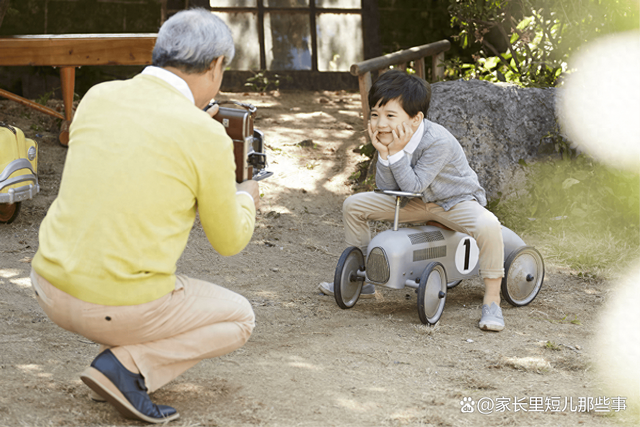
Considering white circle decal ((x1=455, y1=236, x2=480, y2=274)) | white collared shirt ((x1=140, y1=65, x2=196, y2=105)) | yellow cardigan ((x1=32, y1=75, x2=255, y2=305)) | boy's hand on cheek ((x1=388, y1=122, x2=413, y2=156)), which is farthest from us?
white circle decal ((x1=455, y1=236, x2=480, y2=274))

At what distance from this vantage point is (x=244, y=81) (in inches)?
324

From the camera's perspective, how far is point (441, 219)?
349 cm

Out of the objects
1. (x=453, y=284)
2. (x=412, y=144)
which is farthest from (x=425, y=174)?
(x=453, y=284)

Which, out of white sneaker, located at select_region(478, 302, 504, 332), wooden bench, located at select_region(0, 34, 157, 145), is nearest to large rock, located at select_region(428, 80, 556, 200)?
white sneaker, located at select_region(478, 302, 504, 332)

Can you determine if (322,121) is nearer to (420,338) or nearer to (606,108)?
(606,108)

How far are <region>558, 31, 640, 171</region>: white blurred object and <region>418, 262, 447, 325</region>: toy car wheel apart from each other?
2.53 metres

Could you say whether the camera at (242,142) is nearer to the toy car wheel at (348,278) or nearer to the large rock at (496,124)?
the toy car wheel at (348,278)

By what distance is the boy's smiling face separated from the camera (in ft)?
10.8

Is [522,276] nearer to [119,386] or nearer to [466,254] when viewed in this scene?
[466,254]

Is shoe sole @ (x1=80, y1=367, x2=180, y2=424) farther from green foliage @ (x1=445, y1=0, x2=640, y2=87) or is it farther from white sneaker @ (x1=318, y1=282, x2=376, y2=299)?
green foliage @ (x1=445, y1=0, x2=640, y2=87)

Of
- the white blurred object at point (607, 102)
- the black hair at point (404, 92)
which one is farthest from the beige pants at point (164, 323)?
the white blurred object at point (607, 102)

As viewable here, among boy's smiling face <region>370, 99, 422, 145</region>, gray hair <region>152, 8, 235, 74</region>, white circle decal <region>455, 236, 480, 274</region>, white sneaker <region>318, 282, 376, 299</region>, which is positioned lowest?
white sneaker <region>318, 282, 376, 299</region>

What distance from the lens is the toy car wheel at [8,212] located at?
4.87 meters

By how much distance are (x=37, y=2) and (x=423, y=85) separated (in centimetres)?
589
